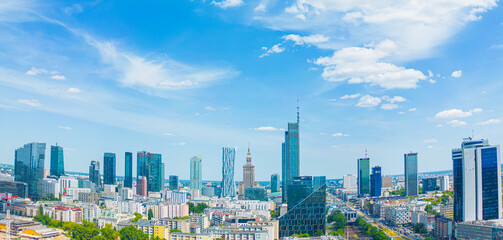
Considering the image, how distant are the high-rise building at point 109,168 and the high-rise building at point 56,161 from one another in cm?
732

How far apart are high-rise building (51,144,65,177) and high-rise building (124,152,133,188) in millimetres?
10793

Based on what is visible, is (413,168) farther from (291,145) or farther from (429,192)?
(291,145)

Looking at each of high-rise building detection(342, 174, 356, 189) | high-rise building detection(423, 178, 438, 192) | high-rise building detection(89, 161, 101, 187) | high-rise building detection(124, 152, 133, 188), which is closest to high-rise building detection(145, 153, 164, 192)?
high-rise building detection(124, 152, 133, 188)

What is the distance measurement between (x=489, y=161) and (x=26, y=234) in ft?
96.6

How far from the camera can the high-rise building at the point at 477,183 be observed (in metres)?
31.2

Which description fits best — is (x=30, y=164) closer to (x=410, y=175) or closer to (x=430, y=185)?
(x=410, y=175)

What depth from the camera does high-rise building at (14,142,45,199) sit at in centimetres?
5203

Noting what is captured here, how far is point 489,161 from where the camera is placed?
31.7 metres

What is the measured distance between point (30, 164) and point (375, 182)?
45.5 m

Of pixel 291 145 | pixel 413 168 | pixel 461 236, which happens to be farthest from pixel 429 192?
pixel 461 236

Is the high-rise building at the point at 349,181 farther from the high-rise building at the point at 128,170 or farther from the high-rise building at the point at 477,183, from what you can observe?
the high-rise building at the point at 477,183

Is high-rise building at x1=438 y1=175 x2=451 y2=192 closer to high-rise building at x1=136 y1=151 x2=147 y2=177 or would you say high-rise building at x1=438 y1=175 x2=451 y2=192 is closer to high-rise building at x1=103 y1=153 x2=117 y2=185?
high-rise building at x1=136 y1=151 x2=147 y2=177

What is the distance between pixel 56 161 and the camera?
6988cm

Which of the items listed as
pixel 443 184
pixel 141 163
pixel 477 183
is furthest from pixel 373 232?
pixel 141 163
